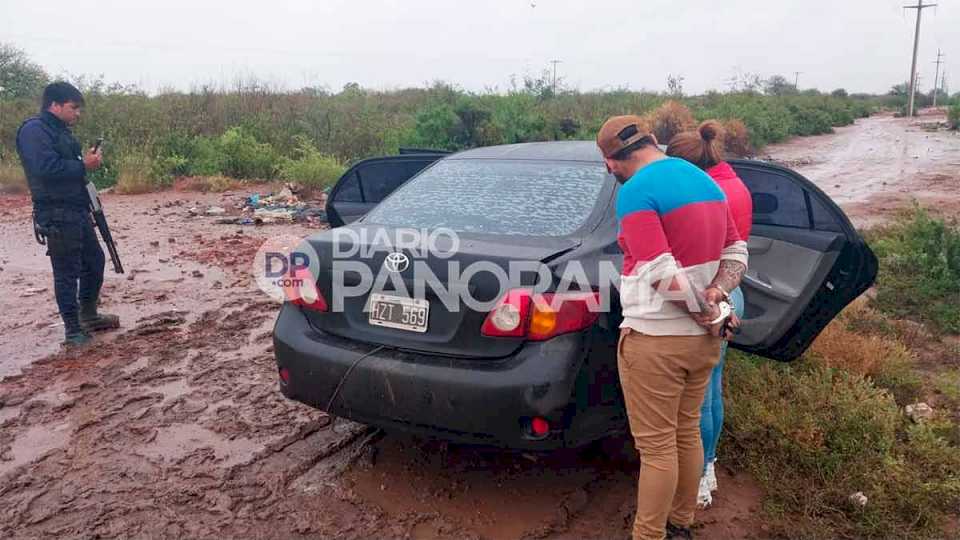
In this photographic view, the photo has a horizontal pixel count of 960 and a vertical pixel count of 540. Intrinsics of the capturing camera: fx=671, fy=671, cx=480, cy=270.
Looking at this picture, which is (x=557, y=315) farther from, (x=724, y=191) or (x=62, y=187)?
(x=62, y=187)

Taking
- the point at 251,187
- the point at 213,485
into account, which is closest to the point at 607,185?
the point at 213,485

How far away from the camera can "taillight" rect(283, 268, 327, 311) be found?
2.86 m

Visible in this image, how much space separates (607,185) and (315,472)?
6.15 ft

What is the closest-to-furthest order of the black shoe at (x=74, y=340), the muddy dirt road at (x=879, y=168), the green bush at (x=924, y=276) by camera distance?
the black shoe at (x=74, y=340) < the green bush at (x=924, y=276) < the muddy dirt road at (x=879, y=168)

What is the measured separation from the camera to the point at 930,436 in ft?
10.1

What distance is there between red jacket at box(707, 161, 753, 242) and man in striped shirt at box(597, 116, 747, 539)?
45 centimetres

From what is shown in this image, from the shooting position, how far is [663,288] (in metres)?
2.09

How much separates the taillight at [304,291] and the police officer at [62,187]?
234 cm

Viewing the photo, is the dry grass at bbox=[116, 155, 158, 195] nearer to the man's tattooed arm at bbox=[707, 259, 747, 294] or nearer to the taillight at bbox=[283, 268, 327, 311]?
the taillight at bbox=[283, 268, 327, 311]

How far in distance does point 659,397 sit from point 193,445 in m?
2.36

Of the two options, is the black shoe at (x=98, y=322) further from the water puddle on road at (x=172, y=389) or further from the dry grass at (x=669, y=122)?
the dry grass at (x=669, y=122)

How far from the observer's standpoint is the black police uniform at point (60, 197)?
4.39m

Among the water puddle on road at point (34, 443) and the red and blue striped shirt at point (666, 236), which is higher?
the red and blue striped shirt at point (666, 236)

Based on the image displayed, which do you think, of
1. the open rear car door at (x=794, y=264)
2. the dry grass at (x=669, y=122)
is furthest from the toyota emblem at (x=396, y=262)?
the dry grass at (x=669, y=122)
